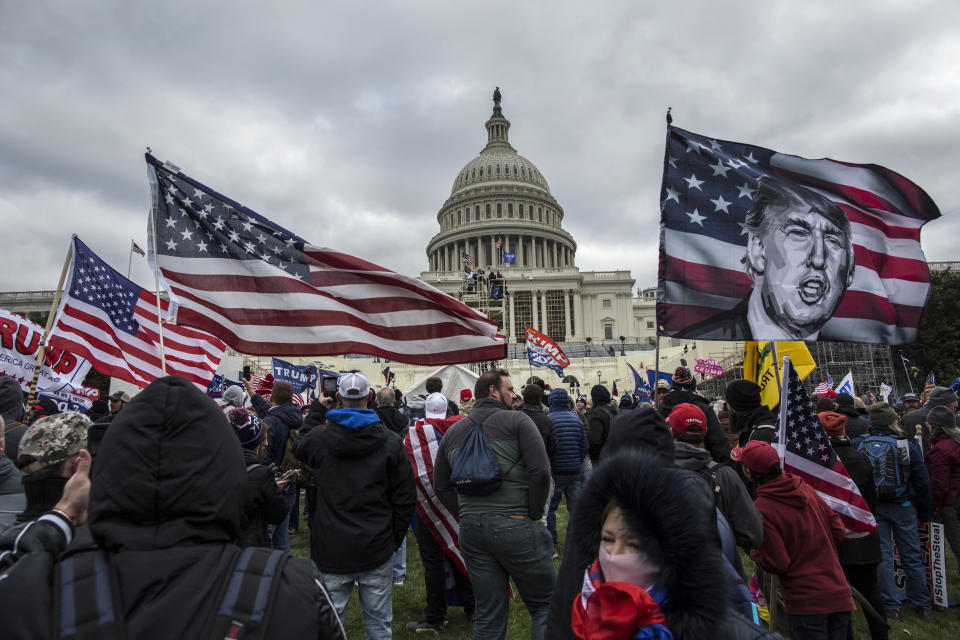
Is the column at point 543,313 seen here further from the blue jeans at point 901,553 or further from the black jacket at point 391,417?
the blue jeans at point 901,553

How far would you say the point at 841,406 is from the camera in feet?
19.7

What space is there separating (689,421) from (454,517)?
2.31 m

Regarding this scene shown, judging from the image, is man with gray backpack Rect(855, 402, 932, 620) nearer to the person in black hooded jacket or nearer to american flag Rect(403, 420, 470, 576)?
american flag Rect(403, 420, 470, 576)

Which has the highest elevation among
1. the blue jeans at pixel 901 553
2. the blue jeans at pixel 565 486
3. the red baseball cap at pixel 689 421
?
the red baseball cap at pixel 689 421

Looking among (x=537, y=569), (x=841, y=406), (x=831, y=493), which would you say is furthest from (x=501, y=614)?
(x=841, y=406)

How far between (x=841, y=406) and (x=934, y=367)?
3643cm

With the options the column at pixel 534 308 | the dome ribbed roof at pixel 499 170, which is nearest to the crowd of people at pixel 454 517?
the column at pixel 534 308

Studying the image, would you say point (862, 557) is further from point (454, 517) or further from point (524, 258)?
point (524, 258)

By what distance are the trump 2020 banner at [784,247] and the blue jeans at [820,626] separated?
5.87 ft

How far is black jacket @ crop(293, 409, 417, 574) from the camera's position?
3705mm

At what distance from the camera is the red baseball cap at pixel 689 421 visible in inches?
131

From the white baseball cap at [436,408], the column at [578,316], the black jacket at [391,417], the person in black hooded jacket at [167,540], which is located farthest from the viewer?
the column at [578,316]

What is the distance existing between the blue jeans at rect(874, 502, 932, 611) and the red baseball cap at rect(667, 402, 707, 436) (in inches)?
136

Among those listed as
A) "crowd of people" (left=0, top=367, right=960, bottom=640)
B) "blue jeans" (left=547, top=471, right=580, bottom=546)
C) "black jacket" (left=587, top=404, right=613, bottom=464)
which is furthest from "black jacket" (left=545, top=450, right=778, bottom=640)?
"black jacket" (left=587, top=404, right=613, bottom=464)
